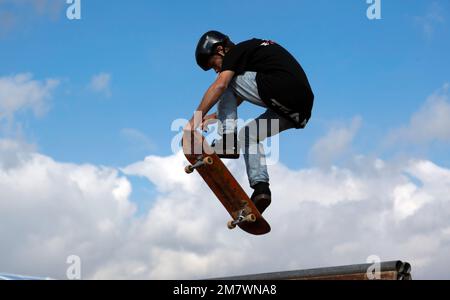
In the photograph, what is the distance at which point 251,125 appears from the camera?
27.6 ft

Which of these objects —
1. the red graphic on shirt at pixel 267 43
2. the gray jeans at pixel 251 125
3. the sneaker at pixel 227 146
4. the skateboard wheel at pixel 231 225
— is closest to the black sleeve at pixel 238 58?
the gray jeans at pixel 251 125

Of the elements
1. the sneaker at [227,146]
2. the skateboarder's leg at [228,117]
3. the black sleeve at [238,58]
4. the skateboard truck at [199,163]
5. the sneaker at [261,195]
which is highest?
the black sleeve at [238,58]

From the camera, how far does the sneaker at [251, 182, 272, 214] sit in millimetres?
8078

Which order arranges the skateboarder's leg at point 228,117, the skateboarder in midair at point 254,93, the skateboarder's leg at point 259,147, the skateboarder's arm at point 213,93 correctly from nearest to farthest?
the skateboarder's arm at point 213,93 → the skateboarder in midair at point 254,93 → the skateboarder's leg at point 259,147 → the skateboarder's leg at point 228,117

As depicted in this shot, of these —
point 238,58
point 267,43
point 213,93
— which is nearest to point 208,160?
point 213,93

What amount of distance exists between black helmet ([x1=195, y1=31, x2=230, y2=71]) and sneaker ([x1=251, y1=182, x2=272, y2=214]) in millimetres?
1939

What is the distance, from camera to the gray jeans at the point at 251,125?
8148mm

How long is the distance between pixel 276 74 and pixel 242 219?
6.75 ft

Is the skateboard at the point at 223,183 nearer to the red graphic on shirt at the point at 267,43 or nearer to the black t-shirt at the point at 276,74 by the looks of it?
the black t-shirt at the point at 276,74

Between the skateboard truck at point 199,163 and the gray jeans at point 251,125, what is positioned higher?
the gray jeans at point 251,125

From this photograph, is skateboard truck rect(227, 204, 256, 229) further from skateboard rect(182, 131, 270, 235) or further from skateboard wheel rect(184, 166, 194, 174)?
skateboard wheel rect(184, 166, 194, 174)
